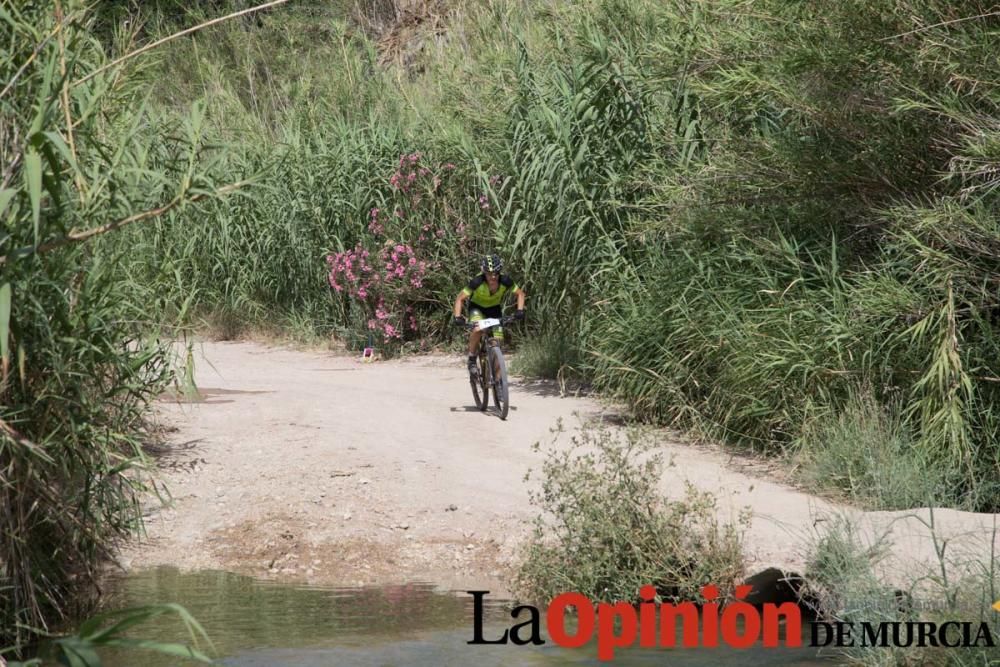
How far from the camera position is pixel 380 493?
31.9 feet

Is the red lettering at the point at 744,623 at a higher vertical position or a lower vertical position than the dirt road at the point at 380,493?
lower

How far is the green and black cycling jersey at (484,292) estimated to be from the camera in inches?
484

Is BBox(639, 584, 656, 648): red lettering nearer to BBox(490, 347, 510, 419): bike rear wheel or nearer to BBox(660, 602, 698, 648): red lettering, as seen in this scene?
BBox(660, 602, 698, 648): red lettering

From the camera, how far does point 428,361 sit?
54.4ft

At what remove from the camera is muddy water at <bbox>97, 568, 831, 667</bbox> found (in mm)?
6734

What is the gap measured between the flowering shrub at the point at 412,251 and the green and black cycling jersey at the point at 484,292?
166 inches

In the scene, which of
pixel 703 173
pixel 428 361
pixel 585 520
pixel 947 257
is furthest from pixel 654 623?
pixel 428 361

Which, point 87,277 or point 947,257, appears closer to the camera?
point 87,277

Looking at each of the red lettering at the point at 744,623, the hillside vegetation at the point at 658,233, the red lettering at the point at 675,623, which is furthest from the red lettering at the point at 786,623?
the hillside vegetation at the point at 658,233

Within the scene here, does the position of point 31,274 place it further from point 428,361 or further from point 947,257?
point 428,361

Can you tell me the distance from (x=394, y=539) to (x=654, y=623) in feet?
7.37

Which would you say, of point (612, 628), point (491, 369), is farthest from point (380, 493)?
point (612, 628)

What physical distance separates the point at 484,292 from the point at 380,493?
10.1 ft

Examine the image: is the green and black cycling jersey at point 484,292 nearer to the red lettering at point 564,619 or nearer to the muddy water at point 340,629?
the muddy water at point 340,629
